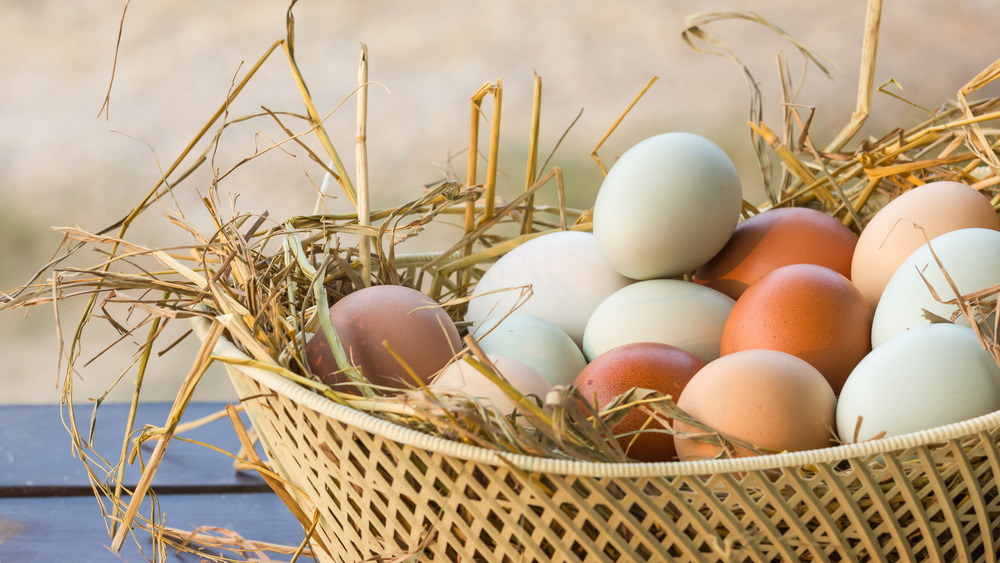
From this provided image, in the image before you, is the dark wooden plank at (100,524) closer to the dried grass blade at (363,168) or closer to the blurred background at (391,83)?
the dried grass blade at (363,168)

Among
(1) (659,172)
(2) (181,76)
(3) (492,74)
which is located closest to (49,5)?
(2) (181,76)

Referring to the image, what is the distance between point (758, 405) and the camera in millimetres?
431

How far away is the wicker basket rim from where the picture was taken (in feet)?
1.12

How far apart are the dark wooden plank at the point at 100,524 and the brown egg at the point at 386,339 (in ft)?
0.60

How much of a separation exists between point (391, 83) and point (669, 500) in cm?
171

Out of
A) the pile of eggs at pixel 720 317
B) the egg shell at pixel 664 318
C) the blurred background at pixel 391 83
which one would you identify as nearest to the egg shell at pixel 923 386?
the pile of eggs at pixel 720 317

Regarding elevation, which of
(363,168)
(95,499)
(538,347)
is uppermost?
(363,168)

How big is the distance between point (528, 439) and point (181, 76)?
1.84 m

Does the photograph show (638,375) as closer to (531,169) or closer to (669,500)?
(669,500)

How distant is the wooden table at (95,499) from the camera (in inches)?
24.3

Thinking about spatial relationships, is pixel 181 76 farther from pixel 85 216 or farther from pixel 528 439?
pixel 528 439

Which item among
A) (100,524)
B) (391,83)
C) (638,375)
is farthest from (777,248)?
(391,83)

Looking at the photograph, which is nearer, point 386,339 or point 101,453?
point 386,339

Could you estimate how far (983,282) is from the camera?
49 cm
